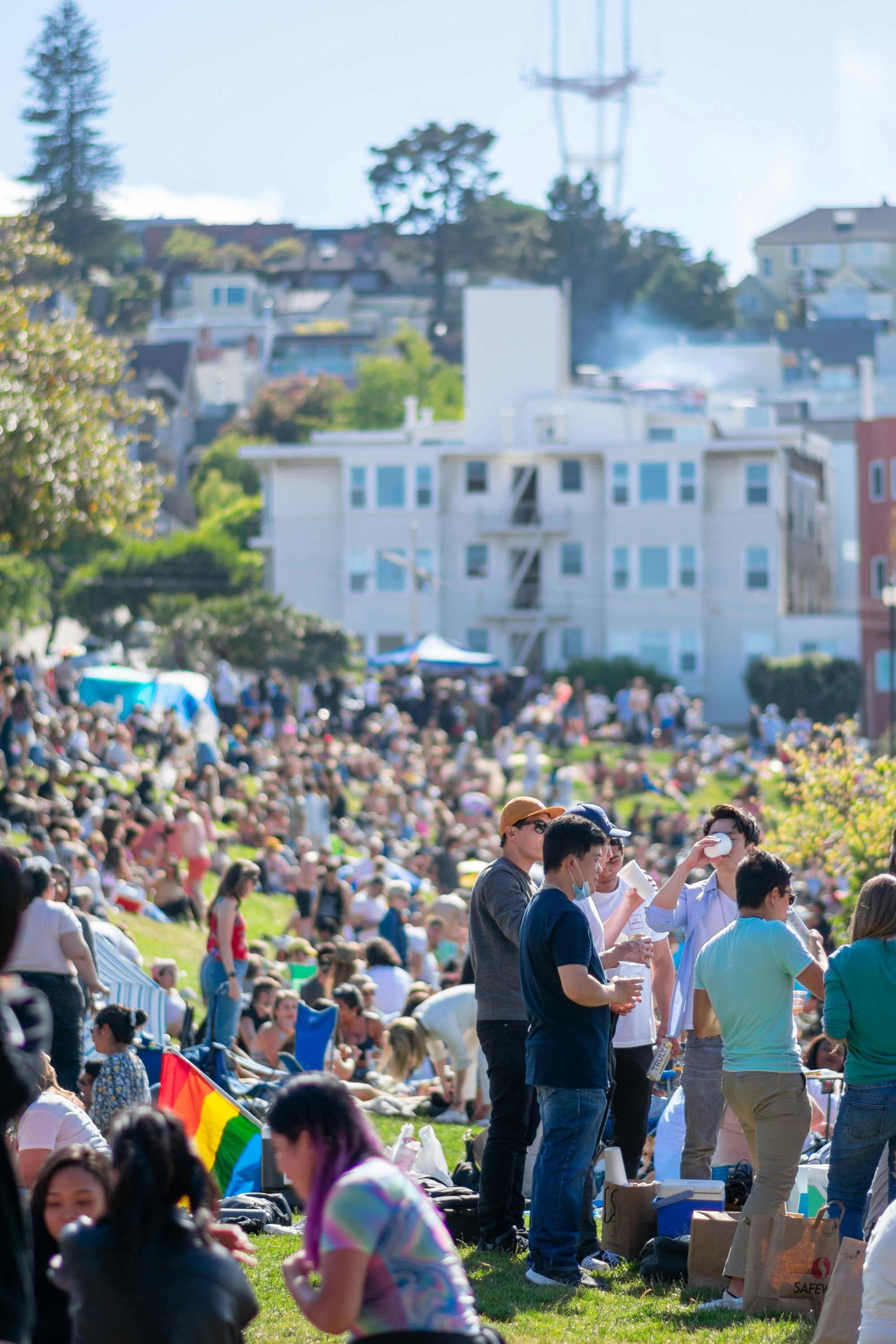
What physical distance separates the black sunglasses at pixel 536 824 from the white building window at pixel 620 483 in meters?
47.9

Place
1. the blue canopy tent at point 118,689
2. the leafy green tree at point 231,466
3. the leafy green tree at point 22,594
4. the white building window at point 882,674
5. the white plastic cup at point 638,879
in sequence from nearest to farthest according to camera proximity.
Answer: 1. the white plastic cup at point 638,879
2. the blue canopy tent at point 118,689
3. the white building window at point 882,674
4. the leafy green tree at point 22,594
5. the leafy green tree at point 231,466

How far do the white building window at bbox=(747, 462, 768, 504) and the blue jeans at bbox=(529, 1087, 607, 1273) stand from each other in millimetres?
49228

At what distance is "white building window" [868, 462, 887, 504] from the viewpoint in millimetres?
55312

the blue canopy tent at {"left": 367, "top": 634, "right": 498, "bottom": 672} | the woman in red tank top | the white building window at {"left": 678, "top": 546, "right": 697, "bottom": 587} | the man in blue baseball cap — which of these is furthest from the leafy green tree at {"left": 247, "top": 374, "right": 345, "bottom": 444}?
the man in blue baseball cap

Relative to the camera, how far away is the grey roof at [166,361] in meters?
93.0

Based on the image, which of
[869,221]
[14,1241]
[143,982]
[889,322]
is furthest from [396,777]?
[869,221]

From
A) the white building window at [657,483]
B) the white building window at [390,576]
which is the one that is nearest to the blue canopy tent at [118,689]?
the white building window at [390,576]

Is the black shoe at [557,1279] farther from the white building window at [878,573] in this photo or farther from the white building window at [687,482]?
the white building window at [878,573]

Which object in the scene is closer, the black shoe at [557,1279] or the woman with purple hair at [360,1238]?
the woman with purple hair at [360,1238]

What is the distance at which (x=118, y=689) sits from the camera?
32.4 m

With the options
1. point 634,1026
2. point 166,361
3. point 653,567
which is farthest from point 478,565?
point 634,1026

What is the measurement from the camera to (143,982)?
11.8 meters

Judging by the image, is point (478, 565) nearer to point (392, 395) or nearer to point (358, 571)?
point (358, 571)

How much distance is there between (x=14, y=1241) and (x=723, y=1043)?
3.95 meters
